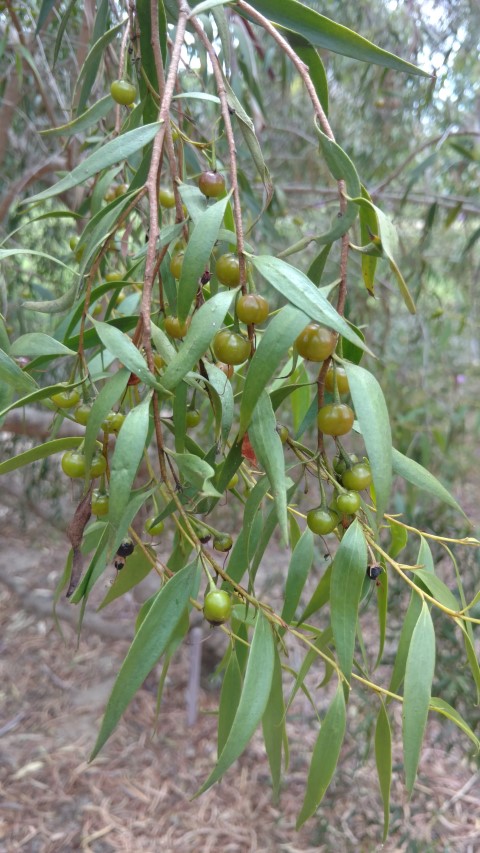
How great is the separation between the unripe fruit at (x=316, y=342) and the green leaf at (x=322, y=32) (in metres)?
0.23

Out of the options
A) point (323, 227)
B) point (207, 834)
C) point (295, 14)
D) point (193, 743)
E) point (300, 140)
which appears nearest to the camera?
point (295, 14)

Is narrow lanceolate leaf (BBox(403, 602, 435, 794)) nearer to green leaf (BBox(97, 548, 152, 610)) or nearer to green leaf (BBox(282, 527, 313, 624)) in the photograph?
green leaf (BBox(282, 527, 313, 624))

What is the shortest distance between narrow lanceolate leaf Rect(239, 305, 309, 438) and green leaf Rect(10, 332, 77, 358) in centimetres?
16

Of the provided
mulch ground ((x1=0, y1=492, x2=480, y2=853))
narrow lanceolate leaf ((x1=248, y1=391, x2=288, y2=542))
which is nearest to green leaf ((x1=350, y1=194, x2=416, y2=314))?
narrow lanceolate leaf ((x1=248, y1=391, x2=288, y2=542))

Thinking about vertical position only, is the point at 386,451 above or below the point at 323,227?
above

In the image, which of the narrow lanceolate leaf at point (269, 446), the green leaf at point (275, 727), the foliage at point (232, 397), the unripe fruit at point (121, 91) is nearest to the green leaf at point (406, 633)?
the foliage at point (232, 397)

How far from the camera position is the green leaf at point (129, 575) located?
0.61 meters

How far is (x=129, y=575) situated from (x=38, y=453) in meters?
0.22

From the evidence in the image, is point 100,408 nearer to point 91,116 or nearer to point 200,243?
point 200,243

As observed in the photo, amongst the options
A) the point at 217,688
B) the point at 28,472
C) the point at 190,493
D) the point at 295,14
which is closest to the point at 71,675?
the point at 217,688

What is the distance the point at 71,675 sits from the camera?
214cm

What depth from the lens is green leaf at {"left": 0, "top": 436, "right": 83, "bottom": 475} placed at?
44 cm

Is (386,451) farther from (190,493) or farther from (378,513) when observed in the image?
(190,493)

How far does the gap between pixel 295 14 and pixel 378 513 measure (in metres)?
0.39
